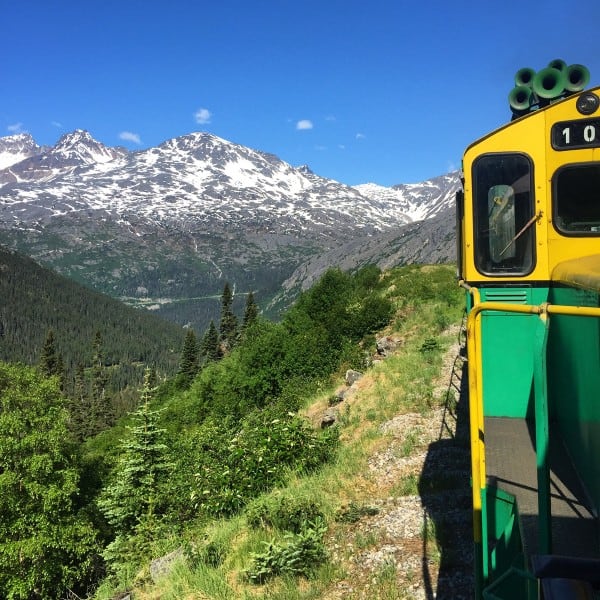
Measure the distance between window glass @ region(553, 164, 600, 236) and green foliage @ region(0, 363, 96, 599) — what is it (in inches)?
892

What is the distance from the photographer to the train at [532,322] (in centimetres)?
327

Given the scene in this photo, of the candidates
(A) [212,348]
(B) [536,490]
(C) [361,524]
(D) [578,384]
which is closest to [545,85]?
(D) [578,384]

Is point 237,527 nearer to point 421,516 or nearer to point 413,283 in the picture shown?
point 421,516

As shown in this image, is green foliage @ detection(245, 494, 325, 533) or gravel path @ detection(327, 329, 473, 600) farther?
green foliage @ detection(245, 494, 325, 533)

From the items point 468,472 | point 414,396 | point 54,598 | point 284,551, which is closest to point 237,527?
point 284,551

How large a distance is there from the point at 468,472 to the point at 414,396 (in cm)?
474

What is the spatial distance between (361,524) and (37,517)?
62.7ft

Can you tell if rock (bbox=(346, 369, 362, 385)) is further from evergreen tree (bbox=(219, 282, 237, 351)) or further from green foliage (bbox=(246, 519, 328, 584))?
evergreen tree (bbox=(219, 282, 237, 351))

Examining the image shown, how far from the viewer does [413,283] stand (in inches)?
1154

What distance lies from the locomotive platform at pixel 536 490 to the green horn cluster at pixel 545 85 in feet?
13.0

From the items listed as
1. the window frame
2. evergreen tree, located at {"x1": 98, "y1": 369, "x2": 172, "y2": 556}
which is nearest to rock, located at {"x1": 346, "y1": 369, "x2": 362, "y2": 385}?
evergreen tree, located at {"x1": 98, "y1": 369, "x2": 172, "y2": 556}

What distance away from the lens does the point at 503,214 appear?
5875 millimetres

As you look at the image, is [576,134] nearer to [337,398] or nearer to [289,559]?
[289,559]

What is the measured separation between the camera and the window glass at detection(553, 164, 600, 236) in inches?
210
